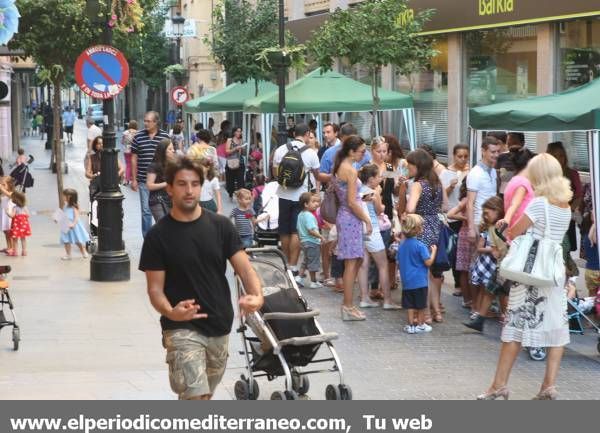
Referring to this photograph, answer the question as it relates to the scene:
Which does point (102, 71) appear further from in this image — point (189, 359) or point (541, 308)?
point (189, 359)

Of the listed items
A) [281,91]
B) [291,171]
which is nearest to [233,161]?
[281,91]

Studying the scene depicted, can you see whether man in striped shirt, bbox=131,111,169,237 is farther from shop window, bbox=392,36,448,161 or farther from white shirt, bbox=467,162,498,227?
shop window, bbox=392,36,448,161

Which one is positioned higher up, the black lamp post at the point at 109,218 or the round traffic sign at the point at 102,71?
the round traffic sign at the point at 102,71

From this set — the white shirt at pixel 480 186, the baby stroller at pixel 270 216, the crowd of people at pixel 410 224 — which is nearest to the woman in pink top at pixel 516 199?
the crowd of people at pixel 410 224

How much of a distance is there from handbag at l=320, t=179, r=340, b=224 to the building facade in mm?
7733

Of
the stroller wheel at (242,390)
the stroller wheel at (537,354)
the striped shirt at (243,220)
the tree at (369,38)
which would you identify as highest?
the tree at (369,38)

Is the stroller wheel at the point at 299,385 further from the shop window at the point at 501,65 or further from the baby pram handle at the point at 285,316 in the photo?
the shop window at the point at 501,65

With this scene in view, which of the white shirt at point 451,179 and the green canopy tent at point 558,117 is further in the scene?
the white shirt at point 451,179

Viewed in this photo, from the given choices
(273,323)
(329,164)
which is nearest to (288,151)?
A: (329,164)

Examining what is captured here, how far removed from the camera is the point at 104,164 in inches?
619

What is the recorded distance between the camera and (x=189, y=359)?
7.06 metres

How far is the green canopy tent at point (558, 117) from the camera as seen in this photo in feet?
36.2

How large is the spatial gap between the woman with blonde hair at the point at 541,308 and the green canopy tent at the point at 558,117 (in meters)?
2.04
